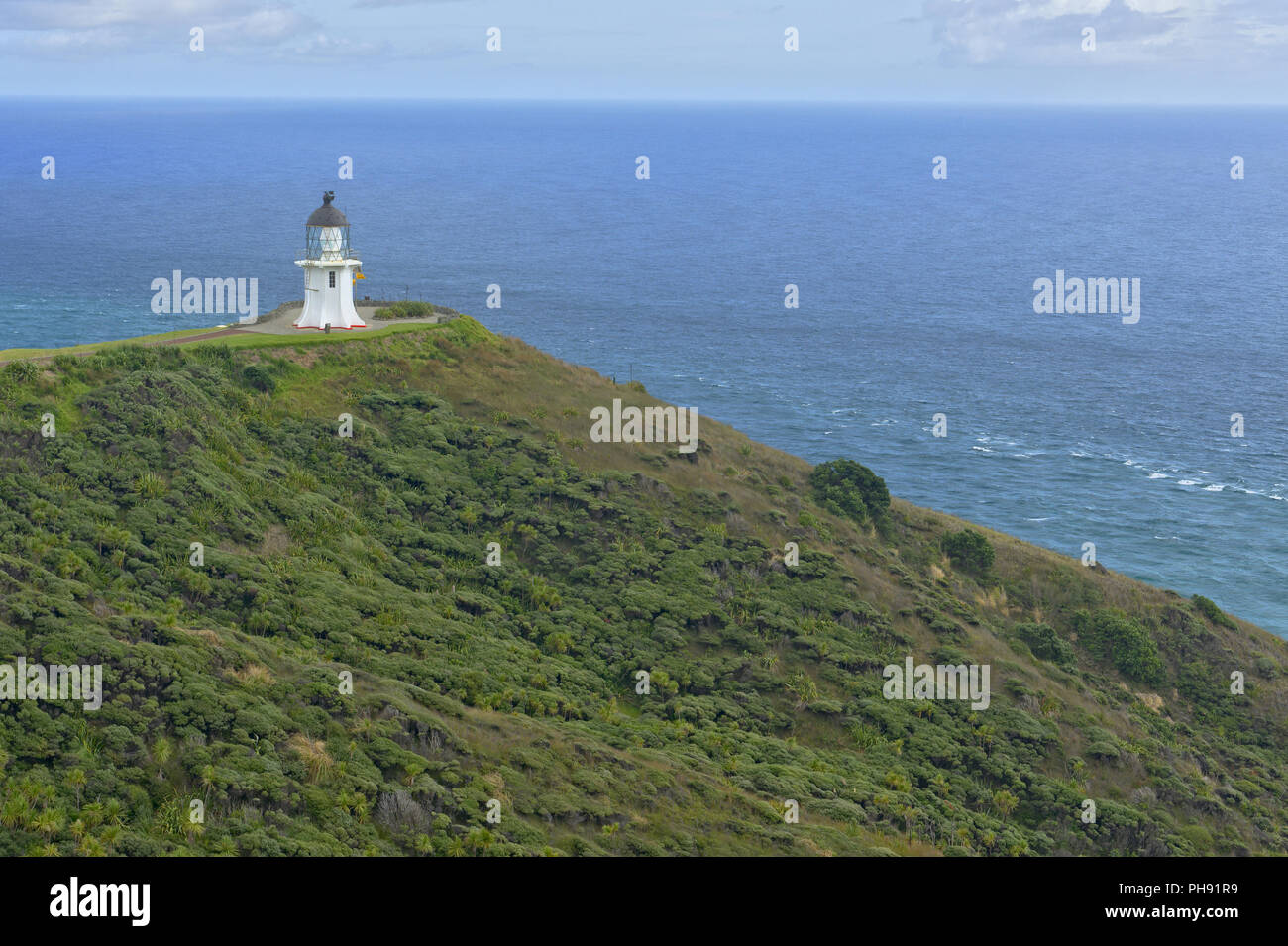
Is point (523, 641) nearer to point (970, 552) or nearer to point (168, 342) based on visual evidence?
point (168, 342)

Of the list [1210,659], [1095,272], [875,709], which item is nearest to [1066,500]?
[1210,659]

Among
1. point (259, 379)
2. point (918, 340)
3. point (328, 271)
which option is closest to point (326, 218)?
point (328, 271)

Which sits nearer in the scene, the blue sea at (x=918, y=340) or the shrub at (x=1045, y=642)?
the shrub at (x=1045, y=642)

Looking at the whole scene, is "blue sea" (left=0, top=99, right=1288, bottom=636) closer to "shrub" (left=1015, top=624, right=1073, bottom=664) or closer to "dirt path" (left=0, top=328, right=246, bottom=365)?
"shrub" (left=1015, top=624, right=1073, bottom=664)

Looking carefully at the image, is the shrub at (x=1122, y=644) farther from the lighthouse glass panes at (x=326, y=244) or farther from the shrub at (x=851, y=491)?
the lighthouse glass panes at (x=326, y=244)

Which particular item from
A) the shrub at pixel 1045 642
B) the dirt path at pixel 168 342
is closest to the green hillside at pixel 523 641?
the shrub at pixel 1045 642
